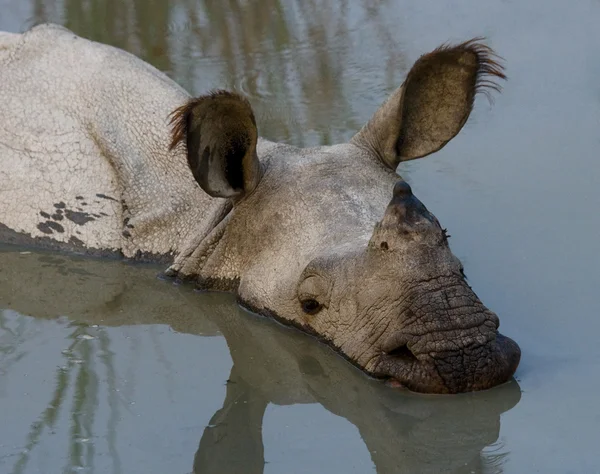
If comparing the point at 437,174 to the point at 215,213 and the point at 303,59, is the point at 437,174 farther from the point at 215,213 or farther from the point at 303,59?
the point at 303,59

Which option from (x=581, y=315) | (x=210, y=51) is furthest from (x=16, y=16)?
(x=581, y=315)

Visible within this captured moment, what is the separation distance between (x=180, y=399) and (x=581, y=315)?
197cm

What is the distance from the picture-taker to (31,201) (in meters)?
7.38

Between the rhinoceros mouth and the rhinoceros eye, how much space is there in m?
0.61

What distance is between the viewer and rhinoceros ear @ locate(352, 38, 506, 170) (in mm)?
6551

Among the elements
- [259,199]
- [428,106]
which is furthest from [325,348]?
[428,106]

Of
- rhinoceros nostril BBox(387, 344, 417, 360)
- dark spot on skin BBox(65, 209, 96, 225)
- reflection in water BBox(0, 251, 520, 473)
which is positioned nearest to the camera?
reflection in water BBox(0, 251, 520, 473)

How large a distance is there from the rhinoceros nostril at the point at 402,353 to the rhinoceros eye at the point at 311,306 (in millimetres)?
549

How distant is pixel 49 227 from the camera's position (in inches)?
291

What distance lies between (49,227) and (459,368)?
289 cm

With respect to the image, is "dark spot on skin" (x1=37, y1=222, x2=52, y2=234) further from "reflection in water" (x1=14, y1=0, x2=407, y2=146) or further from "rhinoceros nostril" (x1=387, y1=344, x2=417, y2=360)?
"rhinoceros nostril" (x1=387, y1=344, x2=417, y2=360)

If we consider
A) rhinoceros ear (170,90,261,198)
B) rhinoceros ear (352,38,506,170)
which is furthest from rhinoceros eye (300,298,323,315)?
rhinoceros ear (352,38,506,170)

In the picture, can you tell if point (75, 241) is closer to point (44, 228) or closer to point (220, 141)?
point (44, 228)

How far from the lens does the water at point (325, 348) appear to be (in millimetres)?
5223
